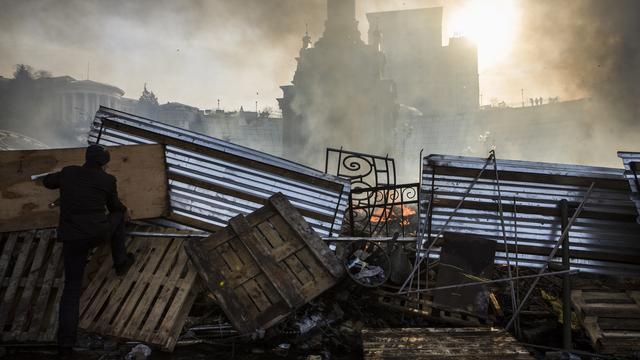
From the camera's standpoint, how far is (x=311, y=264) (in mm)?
4836

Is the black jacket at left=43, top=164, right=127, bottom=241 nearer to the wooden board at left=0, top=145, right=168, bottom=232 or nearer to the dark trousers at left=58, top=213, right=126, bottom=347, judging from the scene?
the dark trousers at left=58, top=213, right=126, bottom=347

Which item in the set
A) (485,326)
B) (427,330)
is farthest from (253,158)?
(485,326)

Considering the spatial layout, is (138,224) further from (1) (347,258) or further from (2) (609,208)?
(2) (609,208)

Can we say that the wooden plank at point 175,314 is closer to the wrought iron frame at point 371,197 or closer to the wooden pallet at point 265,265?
the wooden pallet at point 265,265

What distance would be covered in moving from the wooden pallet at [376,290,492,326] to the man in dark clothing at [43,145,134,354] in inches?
145

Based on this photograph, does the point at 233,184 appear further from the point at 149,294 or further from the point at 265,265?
the point at 149,294

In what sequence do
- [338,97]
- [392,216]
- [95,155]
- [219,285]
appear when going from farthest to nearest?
[338,97] < [392,216] < [219,285] < [95,155]

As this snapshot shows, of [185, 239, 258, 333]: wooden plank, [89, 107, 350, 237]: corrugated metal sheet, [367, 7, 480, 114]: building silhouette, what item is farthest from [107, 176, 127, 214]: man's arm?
[367, 7, 480, 114]: building silhouette

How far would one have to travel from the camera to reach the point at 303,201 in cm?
603

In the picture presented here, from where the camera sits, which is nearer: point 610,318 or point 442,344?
point 442,344

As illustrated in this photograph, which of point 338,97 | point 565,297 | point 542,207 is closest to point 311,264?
point 565,297

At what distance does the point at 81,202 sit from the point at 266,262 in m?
2.31

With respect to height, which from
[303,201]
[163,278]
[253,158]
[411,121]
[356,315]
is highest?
[411,121]

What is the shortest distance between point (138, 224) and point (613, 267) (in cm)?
743
